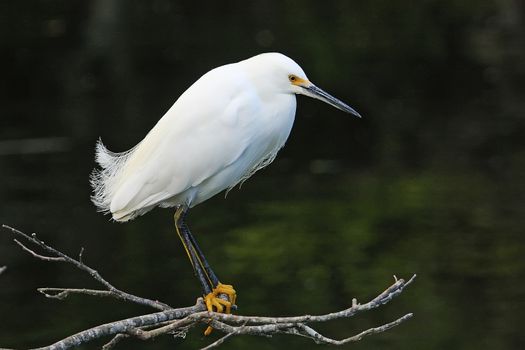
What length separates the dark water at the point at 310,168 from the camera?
7.59 metres

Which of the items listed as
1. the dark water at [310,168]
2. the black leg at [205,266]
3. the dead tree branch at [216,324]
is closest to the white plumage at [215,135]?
the black leg at [205,266]

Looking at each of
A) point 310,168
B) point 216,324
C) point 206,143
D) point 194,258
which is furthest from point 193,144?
point 310,168

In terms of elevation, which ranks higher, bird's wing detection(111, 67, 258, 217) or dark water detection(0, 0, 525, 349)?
dark water detection(0, 0, 525, 349)

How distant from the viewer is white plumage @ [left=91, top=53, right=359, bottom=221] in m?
3.46

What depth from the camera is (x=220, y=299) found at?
11.3 ft

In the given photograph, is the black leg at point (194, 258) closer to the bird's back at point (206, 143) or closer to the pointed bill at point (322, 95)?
the bird's back at point (206, 143)

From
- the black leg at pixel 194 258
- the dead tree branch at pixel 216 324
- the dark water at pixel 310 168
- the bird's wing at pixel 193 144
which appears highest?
the dark water at pixel 310 168

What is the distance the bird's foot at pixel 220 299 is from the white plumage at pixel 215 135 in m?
0.34

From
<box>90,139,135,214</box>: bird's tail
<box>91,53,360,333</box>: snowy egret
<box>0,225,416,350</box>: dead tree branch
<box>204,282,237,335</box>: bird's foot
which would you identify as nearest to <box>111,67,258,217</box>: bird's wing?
<box>91,53,360,333</box>: snowy egret

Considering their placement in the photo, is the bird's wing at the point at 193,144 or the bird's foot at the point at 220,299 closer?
the bird's foot at the point at 220,299

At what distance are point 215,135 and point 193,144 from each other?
82mm

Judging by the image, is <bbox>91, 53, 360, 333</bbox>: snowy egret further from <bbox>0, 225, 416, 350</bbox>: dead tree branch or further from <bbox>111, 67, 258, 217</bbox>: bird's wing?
<bbox>0, 225, 416, 350</bbox>: dead tree branch

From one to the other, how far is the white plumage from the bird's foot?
0.34 metres

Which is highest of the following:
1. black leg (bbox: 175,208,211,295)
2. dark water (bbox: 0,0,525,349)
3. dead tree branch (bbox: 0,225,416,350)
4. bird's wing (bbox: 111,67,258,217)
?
dark water (bbox: 0,0,525,349)
